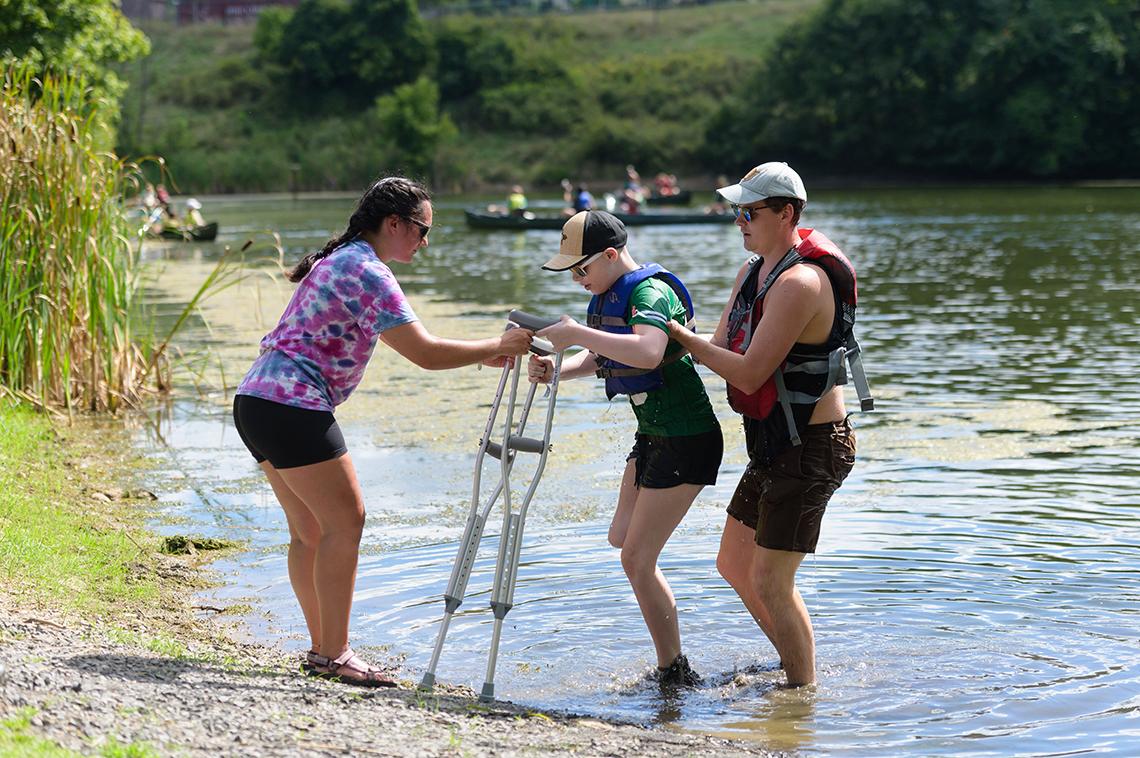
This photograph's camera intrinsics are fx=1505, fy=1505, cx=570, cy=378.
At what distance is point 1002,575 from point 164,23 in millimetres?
135107

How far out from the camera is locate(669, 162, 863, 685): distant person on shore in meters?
5.70

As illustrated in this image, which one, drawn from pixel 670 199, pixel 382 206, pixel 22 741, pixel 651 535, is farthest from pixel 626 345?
pixel 670 199

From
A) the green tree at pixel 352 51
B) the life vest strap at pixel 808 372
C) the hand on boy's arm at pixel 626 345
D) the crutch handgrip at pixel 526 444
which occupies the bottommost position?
the crutch handgrip at pixel 526 444

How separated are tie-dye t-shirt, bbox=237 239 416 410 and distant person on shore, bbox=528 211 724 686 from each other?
641 millimetres

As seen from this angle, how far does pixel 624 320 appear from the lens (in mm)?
5957

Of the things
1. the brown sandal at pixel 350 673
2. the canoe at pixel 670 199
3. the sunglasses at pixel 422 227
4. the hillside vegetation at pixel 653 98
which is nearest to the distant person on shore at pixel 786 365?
the sunglasses at pixel 422 227

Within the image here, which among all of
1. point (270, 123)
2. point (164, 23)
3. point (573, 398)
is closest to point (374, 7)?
point (270, 123)

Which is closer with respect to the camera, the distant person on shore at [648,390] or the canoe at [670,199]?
the distant person on shore at [648,390]

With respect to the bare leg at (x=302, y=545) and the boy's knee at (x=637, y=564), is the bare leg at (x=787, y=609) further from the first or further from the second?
the bare leg at (x=302, y=545)

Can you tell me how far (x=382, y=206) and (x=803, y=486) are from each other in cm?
196

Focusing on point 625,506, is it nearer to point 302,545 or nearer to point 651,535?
point 651,535

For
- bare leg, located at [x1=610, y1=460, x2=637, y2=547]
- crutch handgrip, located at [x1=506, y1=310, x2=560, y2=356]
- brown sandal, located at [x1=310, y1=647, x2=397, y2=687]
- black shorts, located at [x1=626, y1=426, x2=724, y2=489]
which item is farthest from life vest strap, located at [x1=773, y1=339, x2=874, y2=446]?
brown sandal, located at [x1=310, y1=647, x2=397, y2=687]

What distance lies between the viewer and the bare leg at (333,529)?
5.71m

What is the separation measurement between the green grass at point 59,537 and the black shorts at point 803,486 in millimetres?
3231
